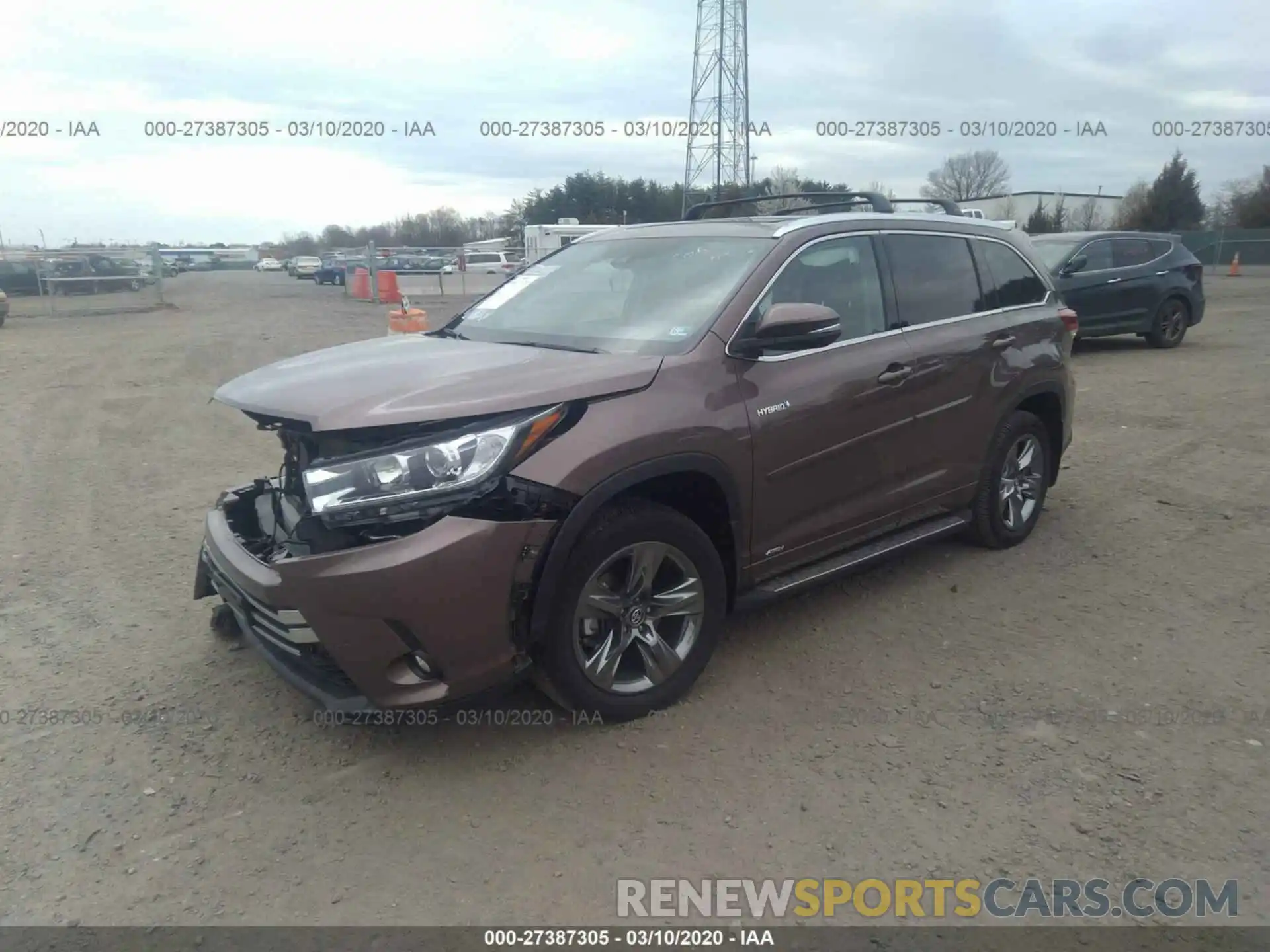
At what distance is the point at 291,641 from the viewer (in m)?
3.14

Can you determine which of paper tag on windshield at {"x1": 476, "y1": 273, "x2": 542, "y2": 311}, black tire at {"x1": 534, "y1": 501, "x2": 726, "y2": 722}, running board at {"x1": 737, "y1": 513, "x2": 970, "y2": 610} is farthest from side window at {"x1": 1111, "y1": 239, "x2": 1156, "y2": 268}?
black tire at {"x1": 534, "y1": 501, "x2": 726, "y2": 722}

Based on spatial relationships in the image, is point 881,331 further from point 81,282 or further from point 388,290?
point 388,290

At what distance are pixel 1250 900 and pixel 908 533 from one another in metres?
2.21

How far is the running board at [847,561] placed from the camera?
12.8ft

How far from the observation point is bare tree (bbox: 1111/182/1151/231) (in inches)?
1966

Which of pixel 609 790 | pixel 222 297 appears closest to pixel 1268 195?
pixel 222 297

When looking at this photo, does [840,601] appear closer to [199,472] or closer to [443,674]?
[443,674]

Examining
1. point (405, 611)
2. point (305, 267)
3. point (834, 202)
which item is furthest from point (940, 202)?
point (305, 267)

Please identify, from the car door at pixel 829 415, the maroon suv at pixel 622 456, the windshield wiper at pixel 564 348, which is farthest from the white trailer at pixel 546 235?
the windshield wiper at pixel 564 348

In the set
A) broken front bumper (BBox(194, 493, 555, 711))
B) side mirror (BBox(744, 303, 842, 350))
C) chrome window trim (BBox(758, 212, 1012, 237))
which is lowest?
broken front bumper (BBox(194, 493, 555, 711))

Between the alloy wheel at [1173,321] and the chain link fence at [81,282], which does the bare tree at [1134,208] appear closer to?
the alloy wheel at [1173,321]

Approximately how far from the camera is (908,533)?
4625 millimetres

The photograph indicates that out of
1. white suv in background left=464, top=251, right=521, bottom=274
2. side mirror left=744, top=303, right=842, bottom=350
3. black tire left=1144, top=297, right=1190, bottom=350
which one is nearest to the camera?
side mirror left=744, top=303, right=842, bottom=350

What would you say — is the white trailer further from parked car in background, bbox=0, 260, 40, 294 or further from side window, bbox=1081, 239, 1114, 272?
parked car in background, bbox=0, 260, 40, 294
